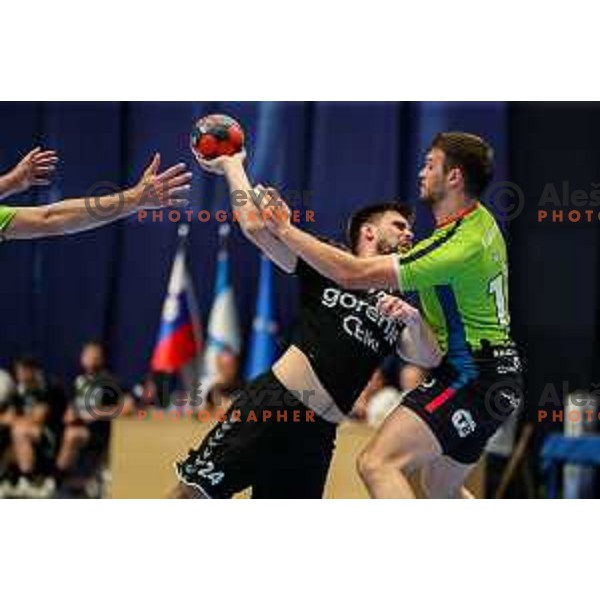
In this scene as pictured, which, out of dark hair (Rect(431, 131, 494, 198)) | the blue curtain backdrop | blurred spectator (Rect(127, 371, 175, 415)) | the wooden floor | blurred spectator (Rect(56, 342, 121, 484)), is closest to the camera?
dark hair (Rect(431, 131, 494, 198))

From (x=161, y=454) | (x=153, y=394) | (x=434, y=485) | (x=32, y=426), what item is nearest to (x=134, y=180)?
(x=153, y=394)

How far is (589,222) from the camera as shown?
15.2 meters

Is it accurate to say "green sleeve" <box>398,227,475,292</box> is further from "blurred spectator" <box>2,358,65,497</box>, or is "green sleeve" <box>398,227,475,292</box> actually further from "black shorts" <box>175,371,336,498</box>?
"blurred spectator" <box>2,358,65,497</box>

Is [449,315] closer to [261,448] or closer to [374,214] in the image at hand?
[374,214]

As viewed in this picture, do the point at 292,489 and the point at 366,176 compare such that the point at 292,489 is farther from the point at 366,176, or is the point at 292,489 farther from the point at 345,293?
the point at 366,176

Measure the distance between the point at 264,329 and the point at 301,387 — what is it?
606 cm

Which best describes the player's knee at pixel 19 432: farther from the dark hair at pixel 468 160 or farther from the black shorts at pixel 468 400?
the dark hair at pixel 468 160

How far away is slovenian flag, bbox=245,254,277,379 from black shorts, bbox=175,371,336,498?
5.54 m

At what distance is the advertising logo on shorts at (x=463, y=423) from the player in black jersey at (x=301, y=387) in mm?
476

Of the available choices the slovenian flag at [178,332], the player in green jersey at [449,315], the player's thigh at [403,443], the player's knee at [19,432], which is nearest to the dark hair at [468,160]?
the player in green jersey at [449,315]

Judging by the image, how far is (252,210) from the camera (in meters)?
8.38

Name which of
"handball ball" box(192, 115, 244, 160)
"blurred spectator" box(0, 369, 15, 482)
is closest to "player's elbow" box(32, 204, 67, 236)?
"handball ball" box(192, 115, 244, 160)

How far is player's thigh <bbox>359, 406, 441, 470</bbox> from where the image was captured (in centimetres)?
777
